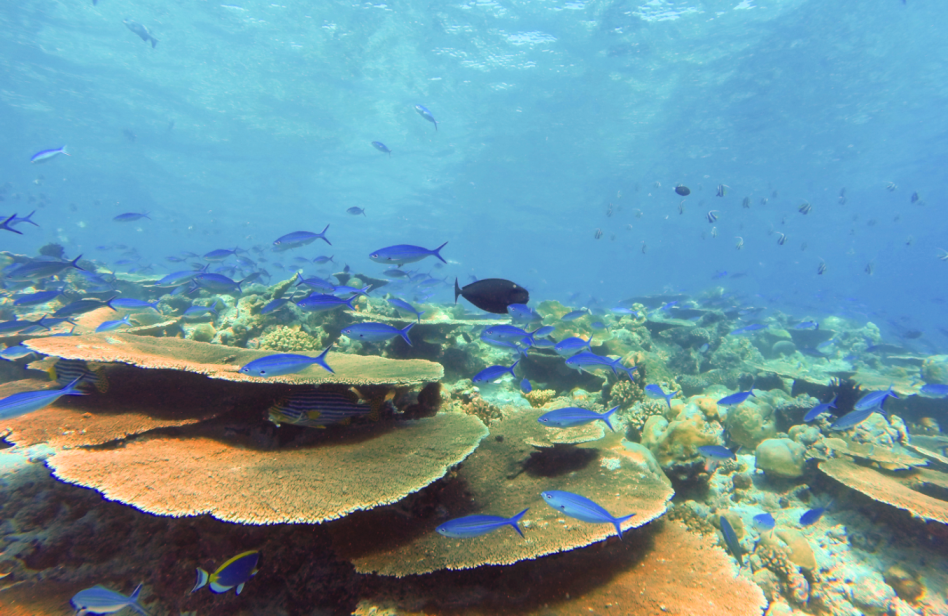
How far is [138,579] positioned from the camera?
2.68 meters

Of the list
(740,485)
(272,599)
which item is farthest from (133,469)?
(740,485)

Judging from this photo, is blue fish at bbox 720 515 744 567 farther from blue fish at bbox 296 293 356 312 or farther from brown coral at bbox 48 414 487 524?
blue fish at bbox 296 293 356 312

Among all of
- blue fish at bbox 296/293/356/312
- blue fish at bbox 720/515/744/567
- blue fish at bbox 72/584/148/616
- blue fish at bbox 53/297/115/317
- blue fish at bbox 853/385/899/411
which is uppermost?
blue fish at bbox 853/385/899/411

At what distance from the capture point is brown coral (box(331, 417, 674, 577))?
2504 mm

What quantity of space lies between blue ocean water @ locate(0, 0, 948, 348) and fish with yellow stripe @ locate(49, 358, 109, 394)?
22.1m

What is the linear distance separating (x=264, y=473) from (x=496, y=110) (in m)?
35.5

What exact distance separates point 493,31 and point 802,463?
29205mm

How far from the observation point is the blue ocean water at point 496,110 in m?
23.2

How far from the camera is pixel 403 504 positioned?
2.99 m

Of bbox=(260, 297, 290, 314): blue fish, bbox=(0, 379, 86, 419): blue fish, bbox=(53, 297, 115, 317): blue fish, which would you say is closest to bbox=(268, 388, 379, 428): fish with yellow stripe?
bbox=(0, 379, 86, 419): blue fish

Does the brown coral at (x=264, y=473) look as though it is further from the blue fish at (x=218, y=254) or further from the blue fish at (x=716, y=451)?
the blue fish at (x=218, y=254)

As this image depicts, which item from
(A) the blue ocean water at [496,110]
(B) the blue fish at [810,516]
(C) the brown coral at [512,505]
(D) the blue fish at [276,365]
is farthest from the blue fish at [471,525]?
(A) the blue ocean water at [496,110]

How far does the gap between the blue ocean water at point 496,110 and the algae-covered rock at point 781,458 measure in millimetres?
7910

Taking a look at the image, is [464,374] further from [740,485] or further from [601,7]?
[601,7]
